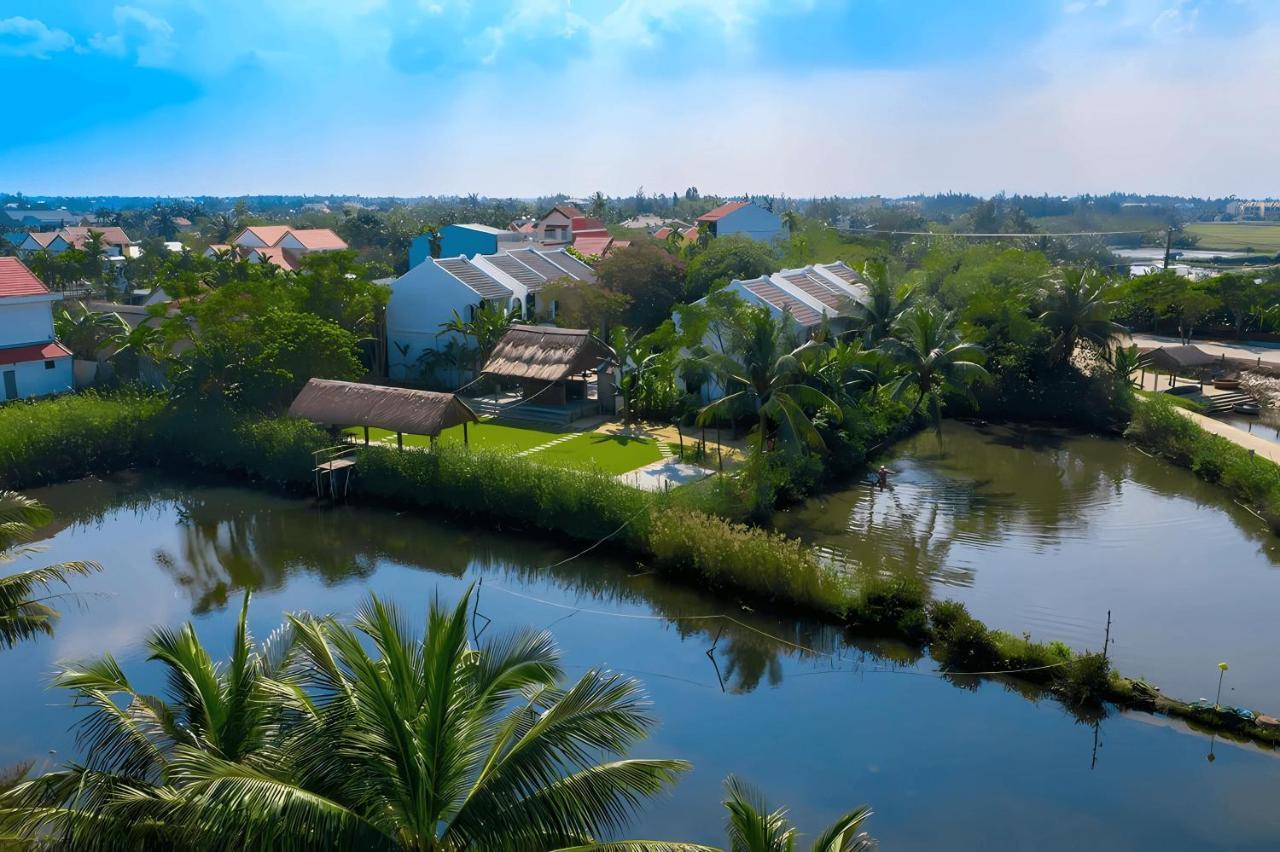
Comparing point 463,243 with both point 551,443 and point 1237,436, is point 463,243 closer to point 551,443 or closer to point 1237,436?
point 551,443

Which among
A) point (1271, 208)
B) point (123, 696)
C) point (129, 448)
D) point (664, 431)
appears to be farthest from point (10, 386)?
point (1271, 208)

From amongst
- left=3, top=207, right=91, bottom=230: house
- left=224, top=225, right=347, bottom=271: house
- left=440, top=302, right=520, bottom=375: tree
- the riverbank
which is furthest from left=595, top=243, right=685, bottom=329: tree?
left=3, top=207, right=91, bottom=230: house

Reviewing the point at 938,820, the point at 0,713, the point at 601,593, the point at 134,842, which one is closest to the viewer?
the point at 134,842

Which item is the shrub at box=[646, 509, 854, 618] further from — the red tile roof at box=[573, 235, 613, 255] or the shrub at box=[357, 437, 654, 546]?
the red tile roof at box=[573, 235, 613, 255]

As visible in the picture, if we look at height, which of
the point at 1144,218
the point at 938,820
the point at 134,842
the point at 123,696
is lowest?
A: the point at 938,820

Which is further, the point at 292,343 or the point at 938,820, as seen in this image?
the point at 292,343

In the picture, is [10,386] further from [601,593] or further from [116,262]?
[116,262]

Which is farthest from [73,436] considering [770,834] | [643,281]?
[770,834]
